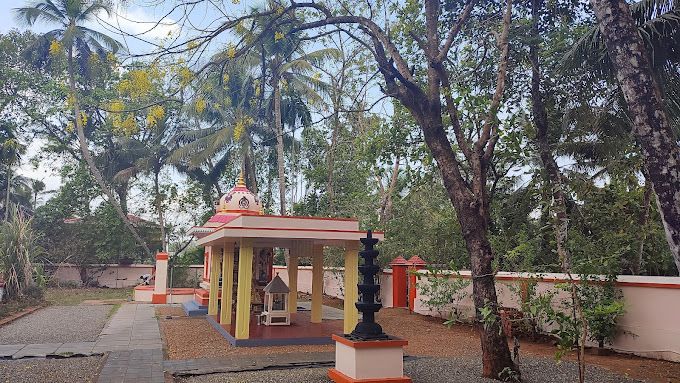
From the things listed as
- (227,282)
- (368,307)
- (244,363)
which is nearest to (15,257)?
(227,282)

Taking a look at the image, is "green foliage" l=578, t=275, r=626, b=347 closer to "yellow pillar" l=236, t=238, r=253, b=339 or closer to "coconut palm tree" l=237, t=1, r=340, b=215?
"yellow pillar" l=236, t=238, r=253, b=339

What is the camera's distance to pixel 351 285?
30.2ft

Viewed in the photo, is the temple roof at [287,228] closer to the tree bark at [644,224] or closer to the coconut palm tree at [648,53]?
the coconut palm tree at [648,53]

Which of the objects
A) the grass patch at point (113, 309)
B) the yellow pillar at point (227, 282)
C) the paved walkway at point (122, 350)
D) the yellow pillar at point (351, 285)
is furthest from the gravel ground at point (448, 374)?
the grass patch at point (113, 309)

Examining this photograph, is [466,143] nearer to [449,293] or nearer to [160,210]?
[449,293]

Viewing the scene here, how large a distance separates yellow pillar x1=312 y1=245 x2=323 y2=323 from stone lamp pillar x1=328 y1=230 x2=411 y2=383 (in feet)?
17.3

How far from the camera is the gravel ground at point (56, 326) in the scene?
9062 mm

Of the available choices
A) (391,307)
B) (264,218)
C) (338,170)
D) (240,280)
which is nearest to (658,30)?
(264,218)

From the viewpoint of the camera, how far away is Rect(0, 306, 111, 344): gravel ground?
9.06 meters

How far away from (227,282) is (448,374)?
5.59 m

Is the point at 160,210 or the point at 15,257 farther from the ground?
the point at 160,210

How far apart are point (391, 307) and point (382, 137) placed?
7.51 metres

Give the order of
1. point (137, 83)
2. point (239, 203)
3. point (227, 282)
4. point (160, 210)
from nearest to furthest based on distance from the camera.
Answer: point (137, 83), point (227, 282), point (239, 203), point (160, 210)

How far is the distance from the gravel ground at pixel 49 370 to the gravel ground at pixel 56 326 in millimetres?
2021
